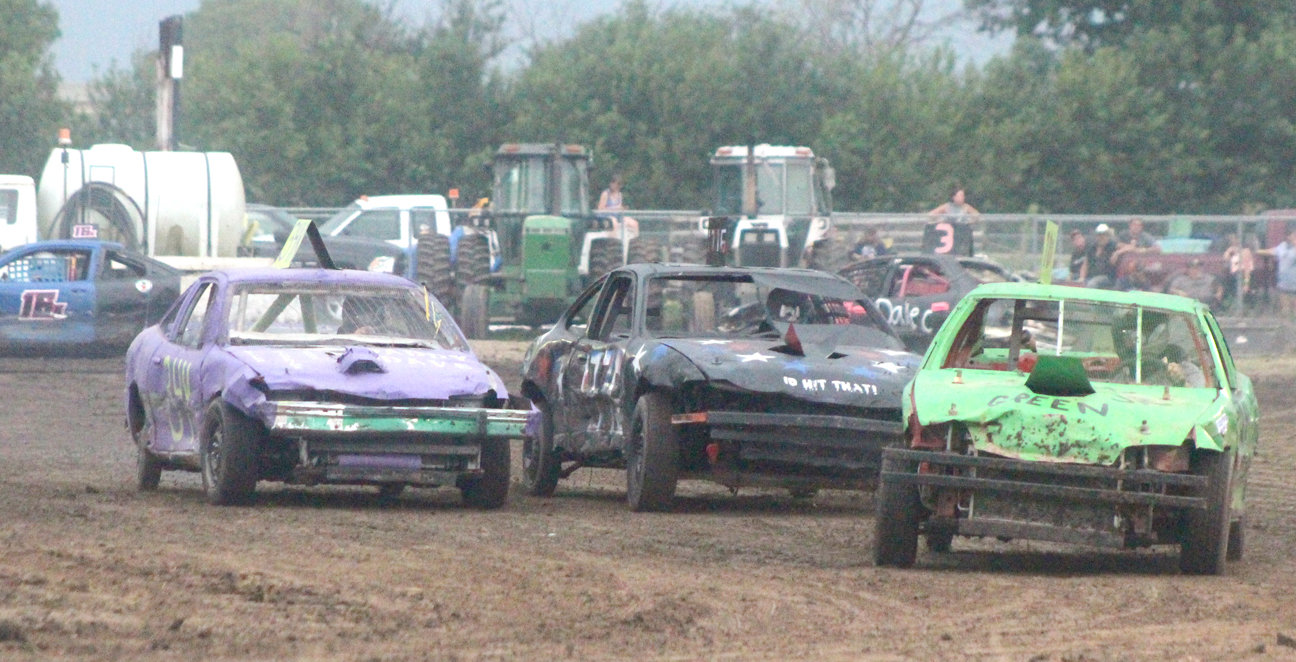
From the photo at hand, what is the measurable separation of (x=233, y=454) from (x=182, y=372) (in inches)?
45.1

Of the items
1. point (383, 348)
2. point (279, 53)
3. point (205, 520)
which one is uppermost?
point (279, 53)

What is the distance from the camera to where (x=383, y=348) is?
10945 millimetres

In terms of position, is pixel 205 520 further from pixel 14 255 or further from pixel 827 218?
pixel 827 218

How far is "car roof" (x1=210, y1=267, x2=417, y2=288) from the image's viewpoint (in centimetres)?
1145

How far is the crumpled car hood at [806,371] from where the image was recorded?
10555 mm

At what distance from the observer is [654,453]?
34.7 ft

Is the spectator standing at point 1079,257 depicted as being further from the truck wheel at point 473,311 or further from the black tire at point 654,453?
the black tire at point 654,453

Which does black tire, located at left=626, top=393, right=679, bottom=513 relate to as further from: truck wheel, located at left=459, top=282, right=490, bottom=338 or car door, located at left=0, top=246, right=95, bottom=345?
truck wheel, located at left=459, top=282, right=490, bottom=338

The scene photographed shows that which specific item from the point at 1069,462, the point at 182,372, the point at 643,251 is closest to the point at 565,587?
the point at 1069,462

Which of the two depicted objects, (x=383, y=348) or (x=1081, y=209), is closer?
(x=383, y=348)

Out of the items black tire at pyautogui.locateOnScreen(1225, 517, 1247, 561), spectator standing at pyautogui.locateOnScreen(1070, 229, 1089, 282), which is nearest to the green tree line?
spectator standing at pyautogui.locateOnScreen(1070, 229, 1089, 282)

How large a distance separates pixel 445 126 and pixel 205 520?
42.3m

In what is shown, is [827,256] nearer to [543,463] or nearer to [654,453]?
[543,463]

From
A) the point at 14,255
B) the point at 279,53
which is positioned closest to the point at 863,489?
the point at 14,255
